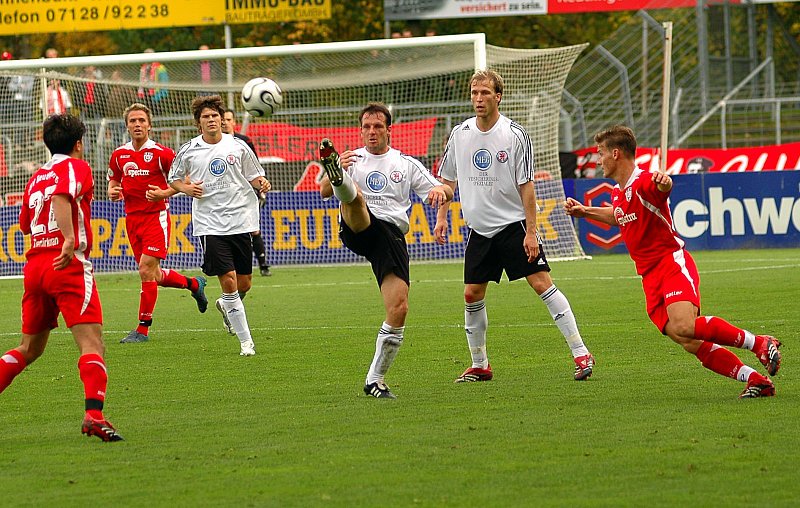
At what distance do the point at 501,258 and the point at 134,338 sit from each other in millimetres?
4456

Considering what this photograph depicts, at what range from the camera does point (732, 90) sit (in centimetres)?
3089

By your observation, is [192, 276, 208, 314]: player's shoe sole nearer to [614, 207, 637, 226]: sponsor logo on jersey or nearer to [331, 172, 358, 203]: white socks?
[331, 172, 358, 203]: white socks

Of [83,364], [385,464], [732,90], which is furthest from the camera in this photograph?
[732,90]

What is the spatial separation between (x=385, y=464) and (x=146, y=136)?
7363mm

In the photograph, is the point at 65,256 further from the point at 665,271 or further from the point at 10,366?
the point at 665,271

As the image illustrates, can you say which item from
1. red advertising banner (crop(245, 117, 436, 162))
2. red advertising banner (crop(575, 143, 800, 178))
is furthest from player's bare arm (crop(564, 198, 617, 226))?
red advertising banner (crop(575, 143, 800, 178))

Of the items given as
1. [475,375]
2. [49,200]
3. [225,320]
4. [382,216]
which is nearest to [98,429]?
[49,200]

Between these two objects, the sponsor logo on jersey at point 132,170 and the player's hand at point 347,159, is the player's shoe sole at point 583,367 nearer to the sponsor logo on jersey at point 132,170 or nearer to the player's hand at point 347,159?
the player's hand at point 347,159

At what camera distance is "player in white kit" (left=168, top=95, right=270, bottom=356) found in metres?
11.5

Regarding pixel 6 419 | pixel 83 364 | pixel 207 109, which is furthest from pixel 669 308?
pixel 207 109

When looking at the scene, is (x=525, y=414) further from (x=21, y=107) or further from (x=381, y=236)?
(x=21, y=107)

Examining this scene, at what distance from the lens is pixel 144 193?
12.9 meters

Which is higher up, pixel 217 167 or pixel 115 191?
pixel 217 167

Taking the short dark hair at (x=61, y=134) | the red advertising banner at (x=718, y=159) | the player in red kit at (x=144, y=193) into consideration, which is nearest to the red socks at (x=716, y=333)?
the short dark hair at (x=61, y=134)
